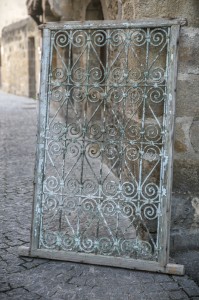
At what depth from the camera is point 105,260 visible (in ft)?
9.96

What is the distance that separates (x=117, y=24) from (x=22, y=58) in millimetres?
17738

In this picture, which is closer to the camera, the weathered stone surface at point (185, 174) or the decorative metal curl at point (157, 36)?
the decorative metal curl at point (157, 36)

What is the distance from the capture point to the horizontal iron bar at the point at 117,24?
9.45ft

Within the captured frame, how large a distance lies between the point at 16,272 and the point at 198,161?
5.03 feet

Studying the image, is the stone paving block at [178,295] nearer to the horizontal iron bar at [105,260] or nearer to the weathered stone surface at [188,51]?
the horizontal iron bar at [105,260]

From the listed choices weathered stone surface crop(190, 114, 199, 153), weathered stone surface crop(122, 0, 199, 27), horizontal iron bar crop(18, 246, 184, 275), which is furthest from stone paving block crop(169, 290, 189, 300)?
Result: weathered stone surface crop(122, 0, 199, 27)

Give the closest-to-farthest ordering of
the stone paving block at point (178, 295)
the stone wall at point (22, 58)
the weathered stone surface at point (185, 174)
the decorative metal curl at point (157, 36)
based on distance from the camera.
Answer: the stone paving block at point (178, 295) < the decorative metal curl at point (157, 36) < the weathered stone surface at point (185, 174) < the stone wall at point (22, 58)

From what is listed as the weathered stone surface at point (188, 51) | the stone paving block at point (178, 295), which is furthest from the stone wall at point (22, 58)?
the stone paving block at point (178, 295)

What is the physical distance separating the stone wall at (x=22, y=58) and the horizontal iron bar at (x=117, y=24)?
14238 millimetres

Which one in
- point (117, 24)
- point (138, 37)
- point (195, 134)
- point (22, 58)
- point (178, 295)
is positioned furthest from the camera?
point (22, 58)

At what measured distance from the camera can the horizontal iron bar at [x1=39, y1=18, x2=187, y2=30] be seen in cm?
288

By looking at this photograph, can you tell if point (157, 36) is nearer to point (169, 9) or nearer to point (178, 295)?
point (169, 9)

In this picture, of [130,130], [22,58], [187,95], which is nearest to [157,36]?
[187,95]

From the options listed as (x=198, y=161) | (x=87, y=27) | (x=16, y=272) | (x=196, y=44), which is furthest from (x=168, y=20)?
(x=16, y=272)
